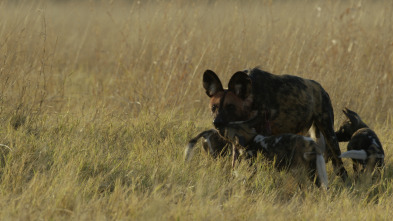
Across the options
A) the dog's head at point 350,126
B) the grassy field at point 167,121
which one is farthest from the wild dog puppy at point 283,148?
the dog's head at point 350,126

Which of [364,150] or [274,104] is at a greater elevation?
[274,104]

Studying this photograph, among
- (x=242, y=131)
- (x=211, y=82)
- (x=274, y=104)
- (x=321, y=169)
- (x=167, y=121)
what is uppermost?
(x=211, y=82)

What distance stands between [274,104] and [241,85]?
39 cm

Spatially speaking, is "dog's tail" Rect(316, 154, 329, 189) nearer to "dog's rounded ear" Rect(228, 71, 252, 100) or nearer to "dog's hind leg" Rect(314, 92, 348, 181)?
"dog's hind leg" Rect(314, 92, 348, 181)

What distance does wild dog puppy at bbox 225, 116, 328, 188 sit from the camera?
429cm

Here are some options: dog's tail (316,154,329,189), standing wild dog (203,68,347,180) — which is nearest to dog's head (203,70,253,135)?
standing wild dog (203,68,347,180)

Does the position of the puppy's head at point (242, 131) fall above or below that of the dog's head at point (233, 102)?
below

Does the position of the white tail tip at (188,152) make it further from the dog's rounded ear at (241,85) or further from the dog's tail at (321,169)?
the dog's tail at (321,169)

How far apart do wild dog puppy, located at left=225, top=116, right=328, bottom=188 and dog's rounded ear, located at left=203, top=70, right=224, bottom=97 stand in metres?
0.35

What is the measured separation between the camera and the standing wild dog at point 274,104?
4.41 metres

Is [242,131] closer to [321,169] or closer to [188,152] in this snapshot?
[188,152]

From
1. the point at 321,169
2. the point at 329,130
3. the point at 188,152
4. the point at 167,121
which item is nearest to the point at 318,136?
the point at 329,130

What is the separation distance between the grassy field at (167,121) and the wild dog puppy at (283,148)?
0.36ft

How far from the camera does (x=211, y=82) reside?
458cm
